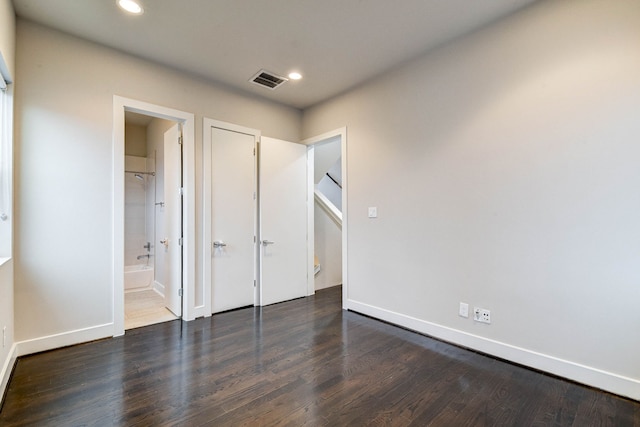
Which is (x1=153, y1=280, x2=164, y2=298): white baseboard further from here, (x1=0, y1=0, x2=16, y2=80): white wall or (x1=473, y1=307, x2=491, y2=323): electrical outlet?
(x1=473, y1=307, x2=491, y2=323): electrical outlet

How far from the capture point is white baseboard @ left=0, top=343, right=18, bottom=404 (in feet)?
6.02

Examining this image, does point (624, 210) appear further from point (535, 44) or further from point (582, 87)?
point (535, 44)

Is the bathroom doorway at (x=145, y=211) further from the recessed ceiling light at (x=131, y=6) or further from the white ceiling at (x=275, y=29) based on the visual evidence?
the recessed ceiling light at (x=131, y=6)

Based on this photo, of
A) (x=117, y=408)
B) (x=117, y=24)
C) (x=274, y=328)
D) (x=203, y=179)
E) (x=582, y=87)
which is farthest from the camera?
(x=203, y=179)

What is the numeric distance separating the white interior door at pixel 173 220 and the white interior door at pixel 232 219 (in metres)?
0.36

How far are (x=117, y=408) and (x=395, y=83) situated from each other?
3.61m

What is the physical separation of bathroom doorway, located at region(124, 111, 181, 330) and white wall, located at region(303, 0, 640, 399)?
3019 millimetres

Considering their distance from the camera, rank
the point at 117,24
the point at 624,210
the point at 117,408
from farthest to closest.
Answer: the point at 117,24 < the point at 624,210 < the point at 117,408

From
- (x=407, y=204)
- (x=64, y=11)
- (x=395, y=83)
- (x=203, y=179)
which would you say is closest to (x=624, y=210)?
(x=407, y=204)

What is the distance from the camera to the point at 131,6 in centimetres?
223

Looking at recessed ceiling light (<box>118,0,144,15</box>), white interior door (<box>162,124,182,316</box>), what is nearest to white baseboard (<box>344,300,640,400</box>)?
white interior door (<box>162,124,182,316</box>)

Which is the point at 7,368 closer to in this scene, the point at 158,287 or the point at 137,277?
the point at 158,287

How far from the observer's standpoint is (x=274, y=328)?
3.01 meters

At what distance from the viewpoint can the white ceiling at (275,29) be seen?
223 cm
